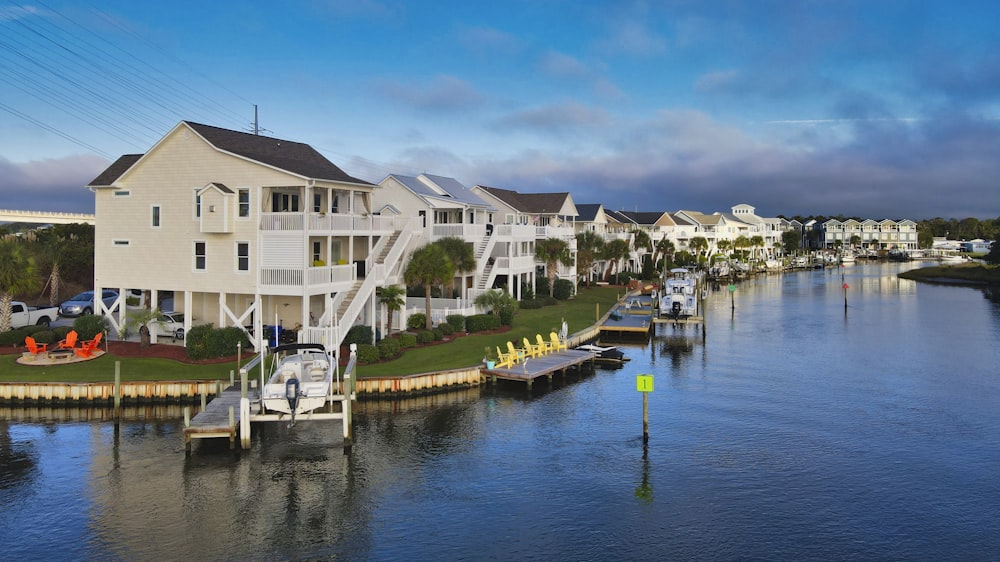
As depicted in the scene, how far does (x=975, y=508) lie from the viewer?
900 inches

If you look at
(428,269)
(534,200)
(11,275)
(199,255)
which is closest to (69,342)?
(11,275)

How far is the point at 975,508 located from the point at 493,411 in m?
18.8

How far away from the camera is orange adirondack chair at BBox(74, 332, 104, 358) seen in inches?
1415

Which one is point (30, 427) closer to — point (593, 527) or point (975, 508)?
point (593, 527)

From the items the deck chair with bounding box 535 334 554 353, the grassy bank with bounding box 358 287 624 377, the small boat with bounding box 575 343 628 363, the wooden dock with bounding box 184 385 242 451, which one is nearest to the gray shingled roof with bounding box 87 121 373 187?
the grassy bank with bounding box 358 287 624 377

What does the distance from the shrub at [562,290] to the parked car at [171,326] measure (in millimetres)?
38266

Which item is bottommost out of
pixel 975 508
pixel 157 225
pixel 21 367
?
pixel 975 508

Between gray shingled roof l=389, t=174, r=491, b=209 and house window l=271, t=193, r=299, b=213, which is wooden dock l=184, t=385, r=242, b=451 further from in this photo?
gray shingled roof l=389, t=174, r=491, b=209

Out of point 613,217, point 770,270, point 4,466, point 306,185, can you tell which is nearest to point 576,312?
point 306,185

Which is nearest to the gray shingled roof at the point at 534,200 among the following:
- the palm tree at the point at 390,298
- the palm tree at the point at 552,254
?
the palm tree at the point at 552,254

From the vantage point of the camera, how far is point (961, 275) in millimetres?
128875

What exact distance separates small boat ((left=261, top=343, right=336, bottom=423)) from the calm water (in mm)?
1705

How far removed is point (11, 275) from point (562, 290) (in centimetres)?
4553

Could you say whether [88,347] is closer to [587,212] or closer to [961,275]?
[587,212]
